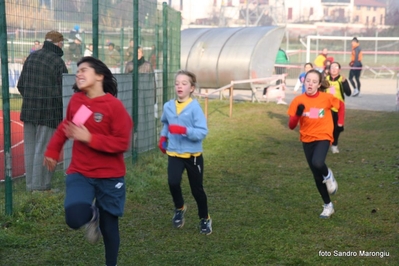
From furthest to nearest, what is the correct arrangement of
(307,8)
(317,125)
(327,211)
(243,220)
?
(307,8) < (317,125) < (327,211) < (243,220)

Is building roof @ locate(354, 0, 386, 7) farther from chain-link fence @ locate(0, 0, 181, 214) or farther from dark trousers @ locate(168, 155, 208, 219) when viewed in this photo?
dark trousers @ locate(168, 155, 208, 219)

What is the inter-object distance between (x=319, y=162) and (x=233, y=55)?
15.9 meters

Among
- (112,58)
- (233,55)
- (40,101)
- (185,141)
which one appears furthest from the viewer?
(233,55)

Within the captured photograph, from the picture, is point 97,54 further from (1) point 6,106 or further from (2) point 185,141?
(2) point 185,141

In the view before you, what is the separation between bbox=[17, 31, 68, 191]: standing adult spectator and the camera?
8.38m

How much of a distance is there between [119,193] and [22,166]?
4258 mm

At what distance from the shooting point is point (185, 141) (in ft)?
22.7

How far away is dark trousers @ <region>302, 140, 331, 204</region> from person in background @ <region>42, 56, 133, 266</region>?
3099 millimetres

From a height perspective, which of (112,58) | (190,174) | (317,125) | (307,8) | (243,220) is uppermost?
(307,8)

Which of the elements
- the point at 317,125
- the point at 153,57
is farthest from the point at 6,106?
the point at 153,57

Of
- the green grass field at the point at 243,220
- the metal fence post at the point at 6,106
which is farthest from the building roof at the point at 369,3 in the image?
the metal fence post at the point at 6,106

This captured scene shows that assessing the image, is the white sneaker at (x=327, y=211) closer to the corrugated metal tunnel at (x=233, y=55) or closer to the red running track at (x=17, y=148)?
the red running track at (x=17, y=148)

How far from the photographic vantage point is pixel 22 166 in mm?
9148

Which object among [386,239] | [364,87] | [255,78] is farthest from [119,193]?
[364,87]
